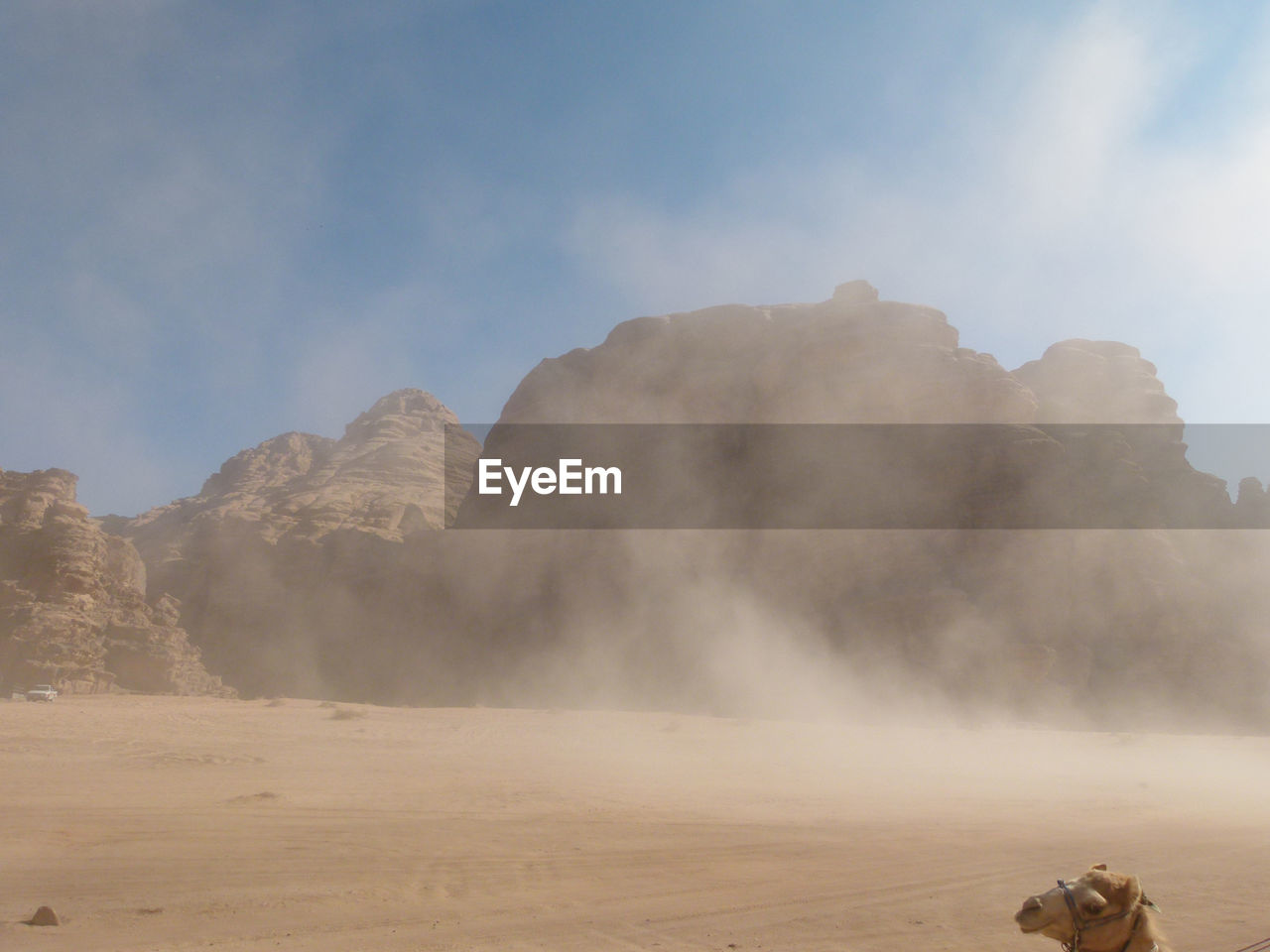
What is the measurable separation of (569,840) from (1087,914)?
17.3ft

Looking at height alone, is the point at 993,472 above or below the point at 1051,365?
below

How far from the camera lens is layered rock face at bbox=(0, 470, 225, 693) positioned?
20.7 metres

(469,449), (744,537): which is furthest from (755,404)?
(469,449)

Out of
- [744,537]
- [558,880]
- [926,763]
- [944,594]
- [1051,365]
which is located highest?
[1051,365]

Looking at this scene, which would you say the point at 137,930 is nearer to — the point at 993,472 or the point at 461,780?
the point at 461,780

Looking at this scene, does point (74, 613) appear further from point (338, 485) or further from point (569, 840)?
point (338, 485)

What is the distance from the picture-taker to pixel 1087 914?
9.45 ft

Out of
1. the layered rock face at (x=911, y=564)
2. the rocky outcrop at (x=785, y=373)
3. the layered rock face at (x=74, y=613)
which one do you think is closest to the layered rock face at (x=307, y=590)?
the layered rock face at (x=911, y=564)

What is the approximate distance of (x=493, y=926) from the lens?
4.96 meters

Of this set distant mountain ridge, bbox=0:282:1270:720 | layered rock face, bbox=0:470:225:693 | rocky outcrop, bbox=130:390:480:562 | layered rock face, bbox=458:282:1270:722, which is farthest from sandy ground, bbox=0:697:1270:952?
rocky outcrop, bbox=130:390:480:562

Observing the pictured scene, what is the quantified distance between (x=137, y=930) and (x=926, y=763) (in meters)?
12.2

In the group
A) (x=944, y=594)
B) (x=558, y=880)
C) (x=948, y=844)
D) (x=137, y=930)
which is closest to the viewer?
(x=137, y=930)

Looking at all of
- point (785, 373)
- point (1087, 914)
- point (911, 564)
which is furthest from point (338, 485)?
point (1087, 914)

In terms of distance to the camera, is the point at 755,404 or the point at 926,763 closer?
the point at 926,763
